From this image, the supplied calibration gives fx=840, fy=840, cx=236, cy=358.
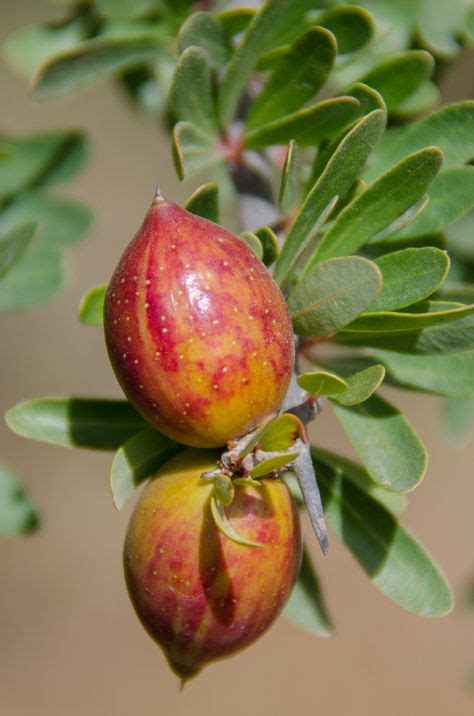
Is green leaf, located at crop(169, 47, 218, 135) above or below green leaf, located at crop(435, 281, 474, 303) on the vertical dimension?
above

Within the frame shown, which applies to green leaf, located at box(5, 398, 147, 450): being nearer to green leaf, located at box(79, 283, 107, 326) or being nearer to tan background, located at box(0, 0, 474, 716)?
green leaf, located at box(79, 283, 107, 326)

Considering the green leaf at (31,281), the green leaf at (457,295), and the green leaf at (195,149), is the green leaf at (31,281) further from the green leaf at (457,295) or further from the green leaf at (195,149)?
the green leaf at (457,295)

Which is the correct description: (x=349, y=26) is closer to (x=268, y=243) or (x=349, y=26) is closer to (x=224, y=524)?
(x=268, y=243)

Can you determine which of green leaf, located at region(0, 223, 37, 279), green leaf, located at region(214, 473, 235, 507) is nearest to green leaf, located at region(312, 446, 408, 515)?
green leaf, located at region(214, 473, 235, 507)

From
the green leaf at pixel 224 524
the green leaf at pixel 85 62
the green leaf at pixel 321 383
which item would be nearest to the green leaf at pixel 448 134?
the green leaf at pixel 321 383

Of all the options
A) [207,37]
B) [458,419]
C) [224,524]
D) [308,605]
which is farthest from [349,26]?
[458,419]

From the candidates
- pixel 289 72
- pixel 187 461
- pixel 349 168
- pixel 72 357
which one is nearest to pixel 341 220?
pixel 349 168
